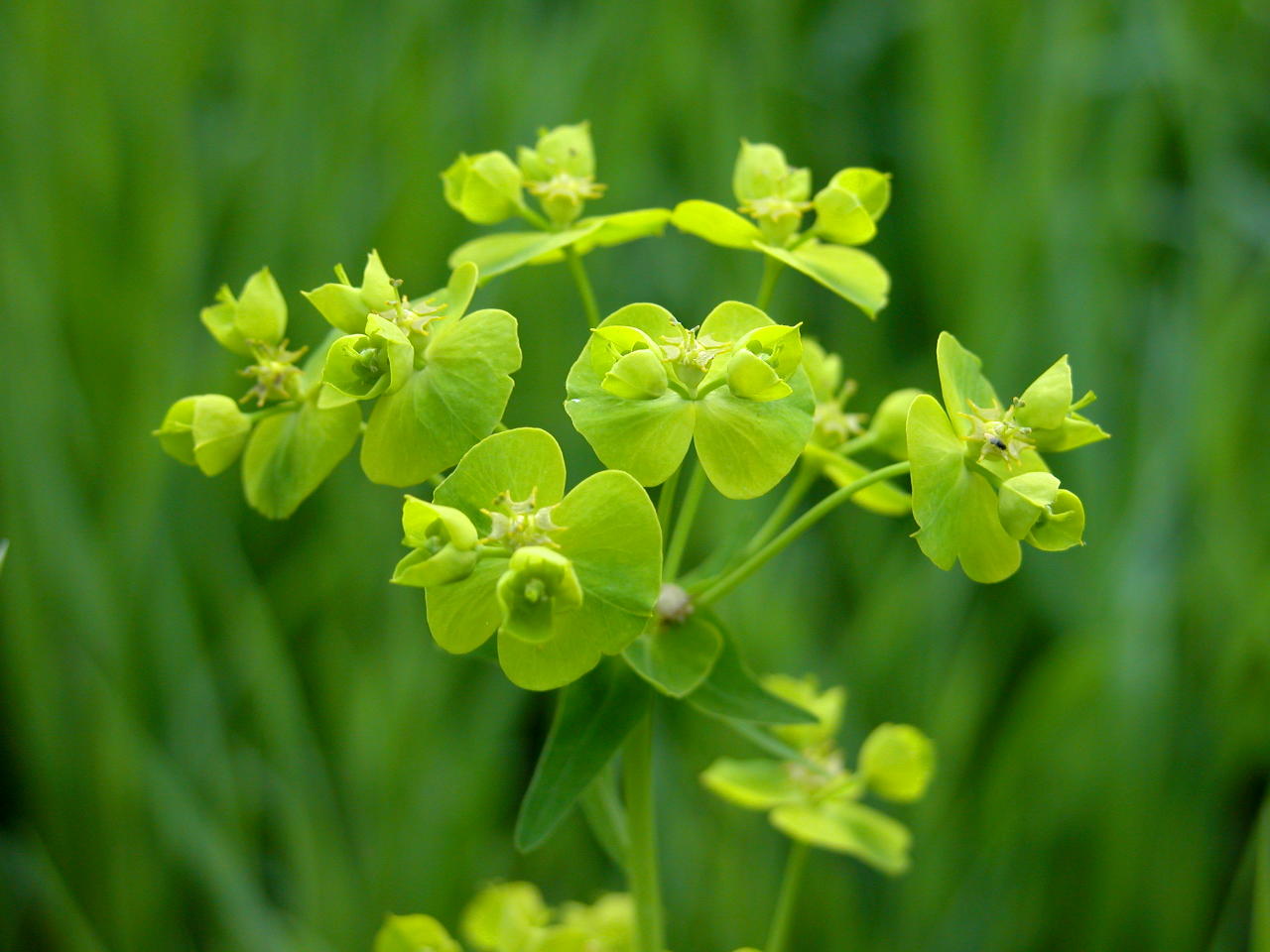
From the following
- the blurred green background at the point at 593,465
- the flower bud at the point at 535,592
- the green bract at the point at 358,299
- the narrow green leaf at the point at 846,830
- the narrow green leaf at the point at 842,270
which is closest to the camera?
the flower bud at the point at 535,592

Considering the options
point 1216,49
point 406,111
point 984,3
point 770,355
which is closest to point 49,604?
point 406,111

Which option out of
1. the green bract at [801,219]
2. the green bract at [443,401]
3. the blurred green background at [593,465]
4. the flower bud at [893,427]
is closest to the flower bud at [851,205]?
the green bract at [801,219]

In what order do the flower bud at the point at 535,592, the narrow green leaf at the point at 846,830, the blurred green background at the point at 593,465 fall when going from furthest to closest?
the blurred green background at the point at 593,465, the narrow green leaf at the point at 846,830, the flower bud at the point at 535,592

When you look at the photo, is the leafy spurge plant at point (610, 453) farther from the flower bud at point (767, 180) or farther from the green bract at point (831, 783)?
the green bract at point (831, 783)

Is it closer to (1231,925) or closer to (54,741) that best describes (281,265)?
(54,741)

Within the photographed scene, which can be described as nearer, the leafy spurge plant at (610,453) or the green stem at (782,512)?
the leafy spurge plant at (610,453)

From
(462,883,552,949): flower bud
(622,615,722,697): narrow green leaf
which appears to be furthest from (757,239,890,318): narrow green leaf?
(462,883,552,949): flower bud
